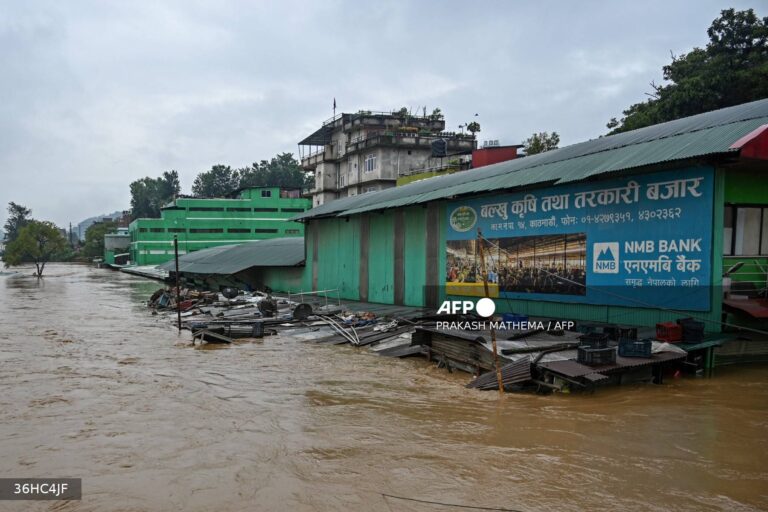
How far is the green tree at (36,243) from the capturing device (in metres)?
60.4

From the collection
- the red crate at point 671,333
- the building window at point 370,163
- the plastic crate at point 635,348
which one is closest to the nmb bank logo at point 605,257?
the red crate at point 671,333

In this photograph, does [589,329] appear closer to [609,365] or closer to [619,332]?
[619,332]

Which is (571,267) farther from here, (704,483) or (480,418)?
(704,483)

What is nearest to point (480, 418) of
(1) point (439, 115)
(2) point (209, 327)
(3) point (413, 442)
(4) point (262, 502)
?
(3) point (413, 442)

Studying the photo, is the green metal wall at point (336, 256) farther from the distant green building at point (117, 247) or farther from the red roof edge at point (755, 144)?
the distant green building at point (117, 247)

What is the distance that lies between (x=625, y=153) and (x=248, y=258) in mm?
23562

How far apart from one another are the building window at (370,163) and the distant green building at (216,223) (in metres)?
17.6

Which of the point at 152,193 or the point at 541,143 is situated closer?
the point at 541,143

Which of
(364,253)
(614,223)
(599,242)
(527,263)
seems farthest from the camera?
→ (364,253)

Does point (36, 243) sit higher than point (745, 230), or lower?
lower

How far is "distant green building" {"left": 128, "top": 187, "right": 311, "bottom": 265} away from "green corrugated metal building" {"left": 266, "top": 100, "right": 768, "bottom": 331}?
51.7 meters

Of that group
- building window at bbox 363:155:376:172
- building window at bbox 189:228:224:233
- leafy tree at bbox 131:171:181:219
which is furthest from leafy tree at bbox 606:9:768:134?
leafy tree at bbox 131:171:181:219

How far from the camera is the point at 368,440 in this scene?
7594 mm

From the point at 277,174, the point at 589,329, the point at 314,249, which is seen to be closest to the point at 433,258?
the point at 589,329
